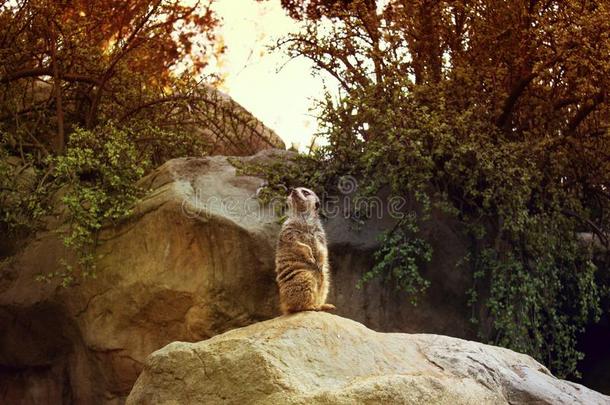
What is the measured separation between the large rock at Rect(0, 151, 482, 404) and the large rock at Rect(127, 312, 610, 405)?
71.3 inches

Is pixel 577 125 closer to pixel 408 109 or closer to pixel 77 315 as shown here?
pixel 408 109

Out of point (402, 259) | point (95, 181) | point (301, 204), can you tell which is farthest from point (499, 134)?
point (95, 181)

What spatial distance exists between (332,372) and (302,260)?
103cm

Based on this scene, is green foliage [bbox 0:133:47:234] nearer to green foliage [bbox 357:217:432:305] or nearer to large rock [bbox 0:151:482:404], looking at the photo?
large rock [bbox 0:151:482:404]

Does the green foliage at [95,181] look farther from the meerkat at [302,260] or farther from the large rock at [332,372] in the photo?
the large rock at [332,372]

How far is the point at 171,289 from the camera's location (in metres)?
7.46

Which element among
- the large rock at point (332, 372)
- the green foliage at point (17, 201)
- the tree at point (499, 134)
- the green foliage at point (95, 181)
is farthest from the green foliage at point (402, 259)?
the green foliage at point (17, 201)

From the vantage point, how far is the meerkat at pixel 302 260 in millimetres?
5852

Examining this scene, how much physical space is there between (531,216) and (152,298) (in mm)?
3691

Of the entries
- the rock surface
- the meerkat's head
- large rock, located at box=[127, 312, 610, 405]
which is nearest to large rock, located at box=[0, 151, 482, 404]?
the rock surface

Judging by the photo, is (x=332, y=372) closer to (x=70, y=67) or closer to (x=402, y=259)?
(x=402, y=259)

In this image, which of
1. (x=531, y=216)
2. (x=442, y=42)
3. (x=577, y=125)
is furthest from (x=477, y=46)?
(x=531, y=216)

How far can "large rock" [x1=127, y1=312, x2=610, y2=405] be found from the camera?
4.96 metres

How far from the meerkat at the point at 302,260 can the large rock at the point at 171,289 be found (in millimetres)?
1336
